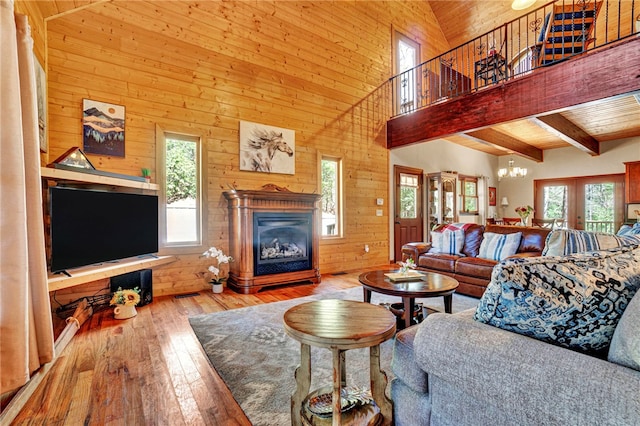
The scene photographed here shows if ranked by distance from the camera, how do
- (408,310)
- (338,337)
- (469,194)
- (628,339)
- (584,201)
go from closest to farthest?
(628,339)
(338,337)
(408,310)
(584,201)
(469,194)

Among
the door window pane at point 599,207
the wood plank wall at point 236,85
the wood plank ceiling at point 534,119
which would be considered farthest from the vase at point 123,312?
the door window pane at point 599,207

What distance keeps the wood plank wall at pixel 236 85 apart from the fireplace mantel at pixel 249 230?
0.29 metres

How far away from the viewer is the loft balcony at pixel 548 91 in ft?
10.9

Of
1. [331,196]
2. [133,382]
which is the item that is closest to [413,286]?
[133,382]

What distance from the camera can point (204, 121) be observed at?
417 cm

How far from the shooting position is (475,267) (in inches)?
140

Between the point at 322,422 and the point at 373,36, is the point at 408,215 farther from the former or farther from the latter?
the point at 322,422

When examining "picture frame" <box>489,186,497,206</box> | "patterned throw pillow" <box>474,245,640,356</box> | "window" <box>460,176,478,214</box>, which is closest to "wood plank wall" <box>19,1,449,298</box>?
"window" <box>460,176,478,214</box>

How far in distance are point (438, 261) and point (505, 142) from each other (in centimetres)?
403

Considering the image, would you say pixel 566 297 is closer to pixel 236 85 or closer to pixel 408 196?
pixel 236 85

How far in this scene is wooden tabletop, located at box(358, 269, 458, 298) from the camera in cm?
231

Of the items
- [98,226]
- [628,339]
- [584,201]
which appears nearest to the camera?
[628,339]

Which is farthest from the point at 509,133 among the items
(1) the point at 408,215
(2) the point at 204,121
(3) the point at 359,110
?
(2) the point at 204,121

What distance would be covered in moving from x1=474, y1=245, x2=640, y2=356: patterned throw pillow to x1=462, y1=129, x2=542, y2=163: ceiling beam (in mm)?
4347
